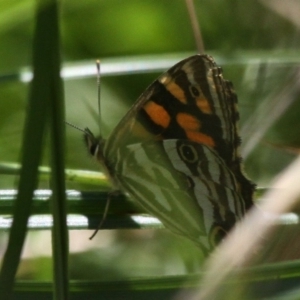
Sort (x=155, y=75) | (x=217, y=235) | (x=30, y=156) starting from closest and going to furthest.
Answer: (x=30, y=156), (x=217, y=235), (x=155, y=75)

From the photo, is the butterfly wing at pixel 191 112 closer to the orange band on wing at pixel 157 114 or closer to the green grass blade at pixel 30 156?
the orange band on wing at pixel 157 114

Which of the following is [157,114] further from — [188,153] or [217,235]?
[217,235]

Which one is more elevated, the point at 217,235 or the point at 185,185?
the point at 185,185

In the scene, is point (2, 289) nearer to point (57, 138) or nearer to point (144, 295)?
point (57, 138)

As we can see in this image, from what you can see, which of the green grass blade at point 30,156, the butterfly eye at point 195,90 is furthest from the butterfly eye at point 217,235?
the green grass blade at point 30,156

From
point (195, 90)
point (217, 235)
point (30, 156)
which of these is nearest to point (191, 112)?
point (195, 90)

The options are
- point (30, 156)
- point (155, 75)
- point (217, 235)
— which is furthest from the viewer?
point (155, 75)

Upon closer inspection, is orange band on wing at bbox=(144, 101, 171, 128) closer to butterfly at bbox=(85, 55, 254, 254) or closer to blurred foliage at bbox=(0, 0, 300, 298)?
butterfly at bbox=(85, 55, 254, 254)

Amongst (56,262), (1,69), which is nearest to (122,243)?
(1,69)
